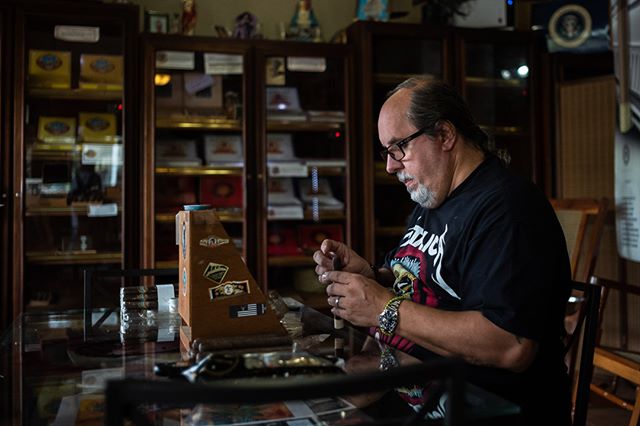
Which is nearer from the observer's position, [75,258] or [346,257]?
[346,257]

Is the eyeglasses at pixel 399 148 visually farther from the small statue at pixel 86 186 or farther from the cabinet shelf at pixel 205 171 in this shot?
the small statue at pixel 86 186

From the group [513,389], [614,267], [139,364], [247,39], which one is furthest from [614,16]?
[139,364]

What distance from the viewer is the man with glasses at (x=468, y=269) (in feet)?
4.12

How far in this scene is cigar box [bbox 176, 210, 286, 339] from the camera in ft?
4.38

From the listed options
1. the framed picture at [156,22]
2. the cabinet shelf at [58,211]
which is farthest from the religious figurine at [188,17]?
the cabinet shelf at [58,211]

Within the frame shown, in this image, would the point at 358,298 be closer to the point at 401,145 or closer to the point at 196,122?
the point at 401,145

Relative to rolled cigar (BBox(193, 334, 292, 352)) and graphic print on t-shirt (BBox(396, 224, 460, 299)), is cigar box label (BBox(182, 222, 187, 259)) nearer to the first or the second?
rolled cigar (BBox(193, 334, 292, 352))

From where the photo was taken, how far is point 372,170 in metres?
3.65

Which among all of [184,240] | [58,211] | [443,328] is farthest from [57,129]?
[443,328]

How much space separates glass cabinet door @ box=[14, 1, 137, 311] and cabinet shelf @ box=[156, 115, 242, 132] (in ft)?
0.81

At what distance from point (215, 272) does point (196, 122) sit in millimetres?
2370

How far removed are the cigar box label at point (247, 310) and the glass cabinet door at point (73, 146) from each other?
2.16 m

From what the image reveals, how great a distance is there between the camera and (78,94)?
3.43 metres

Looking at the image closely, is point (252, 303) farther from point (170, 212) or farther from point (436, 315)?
point (170, 212)
